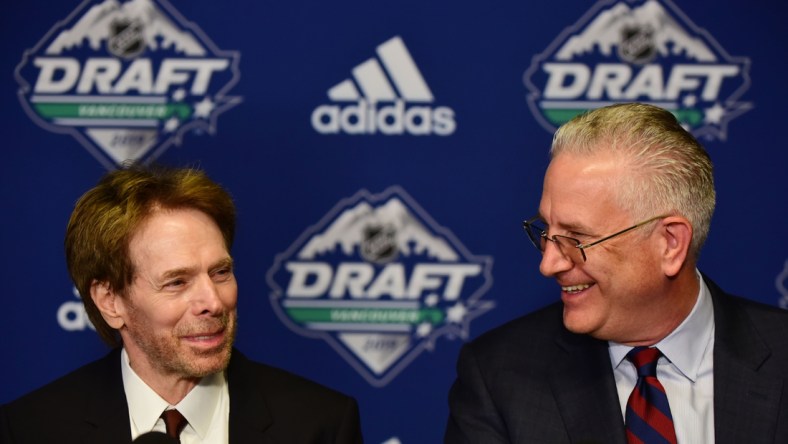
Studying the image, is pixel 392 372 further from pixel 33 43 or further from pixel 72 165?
pixel 33 43

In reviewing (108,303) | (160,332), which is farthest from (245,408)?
(108,303)

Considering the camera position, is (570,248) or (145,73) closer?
(570,248)

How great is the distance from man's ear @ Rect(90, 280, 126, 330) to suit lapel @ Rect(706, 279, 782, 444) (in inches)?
48.2

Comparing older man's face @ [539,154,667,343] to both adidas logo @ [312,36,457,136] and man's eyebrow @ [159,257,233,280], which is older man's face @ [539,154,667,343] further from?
adidas logo @ [312,36,457,136]

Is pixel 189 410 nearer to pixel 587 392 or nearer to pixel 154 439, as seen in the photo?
pixel 154 439

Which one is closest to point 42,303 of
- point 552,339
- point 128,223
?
point 128,223

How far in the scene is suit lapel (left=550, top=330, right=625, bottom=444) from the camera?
85.2 inches

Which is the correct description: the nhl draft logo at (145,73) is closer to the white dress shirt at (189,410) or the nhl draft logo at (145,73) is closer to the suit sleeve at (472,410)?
the white dress shirt at (189,410)

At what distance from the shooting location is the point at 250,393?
92.8 inches

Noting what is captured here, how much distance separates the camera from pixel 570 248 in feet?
7.04

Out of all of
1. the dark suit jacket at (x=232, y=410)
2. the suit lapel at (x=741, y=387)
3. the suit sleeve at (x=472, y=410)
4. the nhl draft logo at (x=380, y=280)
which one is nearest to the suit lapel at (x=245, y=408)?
the dark suit jacket at (x=232, y=410)

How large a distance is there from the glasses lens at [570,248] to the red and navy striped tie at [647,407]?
0.81 ft

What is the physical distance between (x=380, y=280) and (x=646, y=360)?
3.14ft

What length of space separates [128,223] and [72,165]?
34.4 inches
